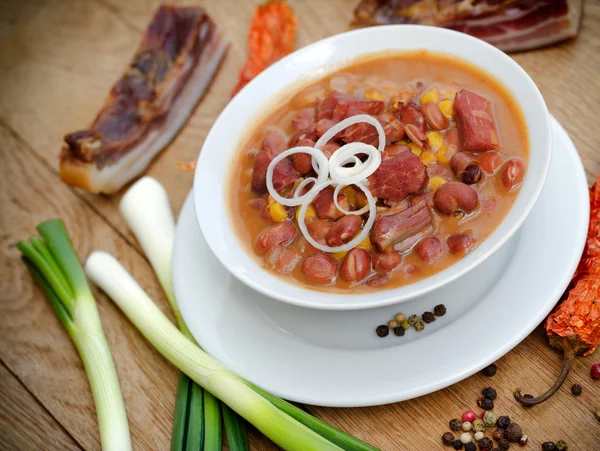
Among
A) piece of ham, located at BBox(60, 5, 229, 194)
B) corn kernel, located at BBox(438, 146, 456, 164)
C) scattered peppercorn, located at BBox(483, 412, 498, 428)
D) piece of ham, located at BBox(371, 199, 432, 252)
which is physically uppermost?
→ corn kernel, located at BBox(438, 146, 456, 164)

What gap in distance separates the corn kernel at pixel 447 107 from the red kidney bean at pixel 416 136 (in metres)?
0.23

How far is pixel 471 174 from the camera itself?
9.39ft

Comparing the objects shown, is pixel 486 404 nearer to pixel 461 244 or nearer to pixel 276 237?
pixel 461 244

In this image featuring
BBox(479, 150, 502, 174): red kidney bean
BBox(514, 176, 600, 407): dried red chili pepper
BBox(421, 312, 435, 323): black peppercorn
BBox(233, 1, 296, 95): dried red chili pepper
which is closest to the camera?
BBox(514, 176, 600, 407): dried red chili pepper

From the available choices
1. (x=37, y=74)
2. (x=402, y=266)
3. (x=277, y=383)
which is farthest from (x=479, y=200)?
(x=37, y=74)

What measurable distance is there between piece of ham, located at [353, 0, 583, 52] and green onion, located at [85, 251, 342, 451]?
2.46 m

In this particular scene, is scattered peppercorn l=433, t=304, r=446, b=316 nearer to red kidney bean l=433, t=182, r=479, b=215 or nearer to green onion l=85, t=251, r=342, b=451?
red kidney bean l=433, t=182, r=479, b=215

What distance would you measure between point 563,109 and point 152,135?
8.71ft

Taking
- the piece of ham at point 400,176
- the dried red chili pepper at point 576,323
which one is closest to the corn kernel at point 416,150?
the piece of ham at point 400,176

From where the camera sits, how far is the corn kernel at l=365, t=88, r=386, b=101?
335 centimetres

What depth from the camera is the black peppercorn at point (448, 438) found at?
113 inches

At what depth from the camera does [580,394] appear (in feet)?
9.55

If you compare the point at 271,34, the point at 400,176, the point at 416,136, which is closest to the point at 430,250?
the point at 400,176

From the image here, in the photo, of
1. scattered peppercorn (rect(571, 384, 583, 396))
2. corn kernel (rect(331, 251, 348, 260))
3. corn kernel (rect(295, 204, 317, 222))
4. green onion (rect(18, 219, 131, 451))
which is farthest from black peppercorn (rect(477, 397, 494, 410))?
green onion (rect(18, 219, 131, 451))
